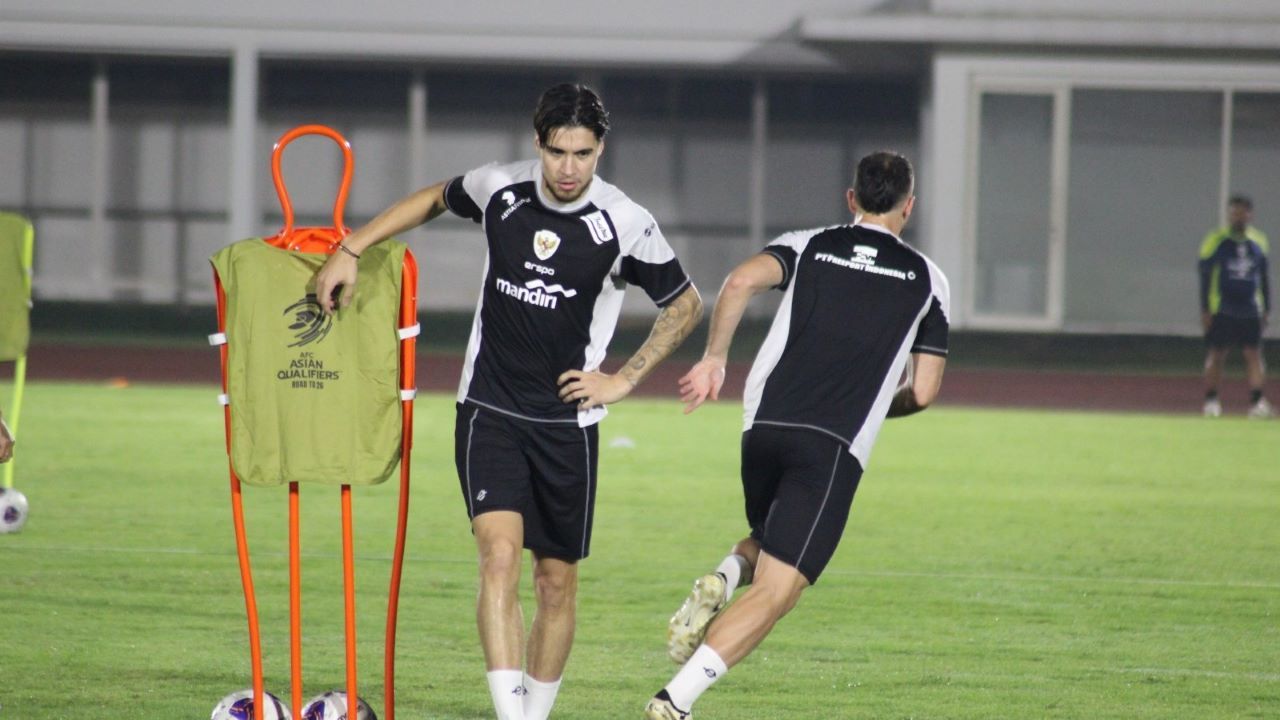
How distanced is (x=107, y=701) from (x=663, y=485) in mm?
6842

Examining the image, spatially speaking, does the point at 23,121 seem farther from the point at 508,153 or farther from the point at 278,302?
the point at 278,302

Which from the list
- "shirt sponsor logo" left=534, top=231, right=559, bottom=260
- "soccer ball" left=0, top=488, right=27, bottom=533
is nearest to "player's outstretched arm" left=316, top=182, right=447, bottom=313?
"shirt sponsor logo" left=534, top=231, right=559, bottom=260

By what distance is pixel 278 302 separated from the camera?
→ 5.14 m

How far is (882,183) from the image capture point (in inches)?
236

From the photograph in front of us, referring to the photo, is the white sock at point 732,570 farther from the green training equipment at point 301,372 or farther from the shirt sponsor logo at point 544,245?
the green training equipment at point 301,372

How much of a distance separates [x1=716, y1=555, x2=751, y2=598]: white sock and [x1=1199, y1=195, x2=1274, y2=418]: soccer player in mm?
13578

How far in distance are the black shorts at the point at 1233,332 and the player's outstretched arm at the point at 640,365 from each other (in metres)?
14.1

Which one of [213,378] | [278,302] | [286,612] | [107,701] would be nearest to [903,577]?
[286,612]

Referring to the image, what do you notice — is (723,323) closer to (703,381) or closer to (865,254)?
(703,381)

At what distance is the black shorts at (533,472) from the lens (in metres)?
5.65

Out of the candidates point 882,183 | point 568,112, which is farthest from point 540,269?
point 882,183

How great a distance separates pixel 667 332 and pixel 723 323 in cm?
A: 18

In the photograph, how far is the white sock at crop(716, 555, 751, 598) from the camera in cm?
606

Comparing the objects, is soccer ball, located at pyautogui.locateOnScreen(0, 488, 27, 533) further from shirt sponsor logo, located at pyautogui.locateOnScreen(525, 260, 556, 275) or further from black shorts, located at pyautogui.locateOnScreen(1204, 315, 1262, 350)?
black shorts, located at pyautogui.locateOnScreen(1204, 315, 1262, 350)
